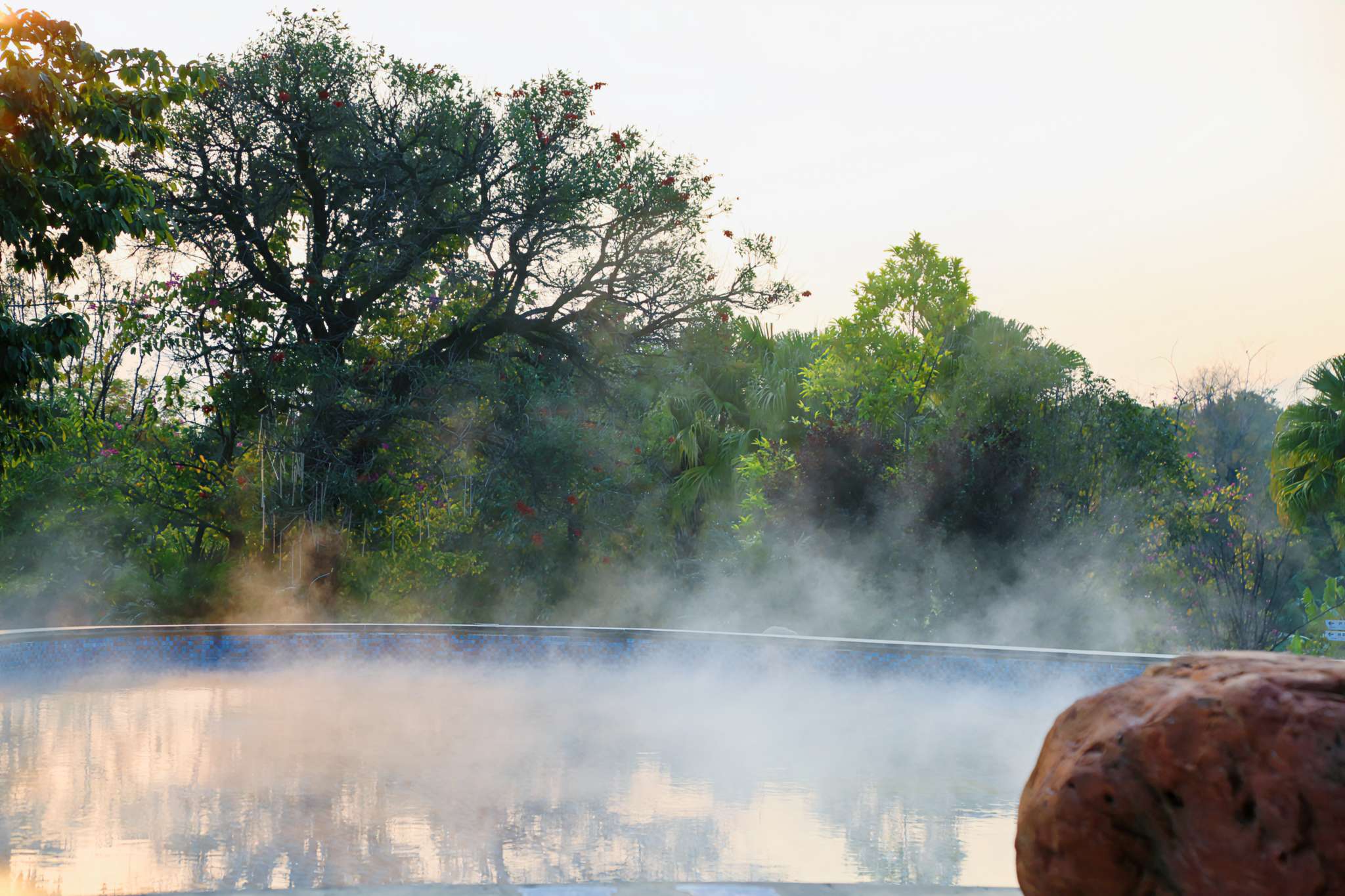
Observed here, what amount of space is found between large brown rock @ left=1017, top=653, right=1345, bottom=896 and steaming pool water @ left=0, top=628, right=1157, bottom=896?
1.56 meters

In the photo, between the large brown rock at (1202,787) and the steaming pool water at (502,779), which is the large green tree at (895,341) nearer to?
the steaming pool water at (502,779)

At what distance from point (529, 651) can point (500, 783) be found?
495 centimetres

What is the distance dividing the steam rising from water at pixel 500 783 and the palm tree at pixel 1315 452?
16.8ft

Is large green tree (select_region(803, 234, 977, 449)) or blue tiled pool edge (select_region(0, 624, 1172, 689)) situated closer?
blue tiled pool edge (select_region(0, 624, 1172, 689))

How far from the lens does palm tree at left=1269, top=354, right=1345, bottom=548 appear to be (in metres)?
11.3

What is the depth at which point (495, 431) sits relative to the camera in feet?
35.5

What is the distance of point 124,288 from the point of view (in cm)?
1134

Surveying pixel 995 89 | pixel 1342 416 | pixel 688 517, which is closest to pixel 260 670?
pixel 688 517

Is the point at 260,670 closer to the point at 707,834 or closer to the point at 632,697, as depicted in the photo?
the point at 632,697

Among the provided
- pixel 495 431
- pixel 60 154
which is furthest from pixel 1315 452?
pixel 60 154

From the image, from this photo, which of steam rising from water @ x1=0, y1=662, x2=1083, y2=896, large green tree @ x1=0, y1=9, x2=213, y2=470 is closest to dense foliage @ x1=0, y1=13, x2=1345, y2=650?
steam rising from water @ x1=0, y1=662, x2=1083, y2=896

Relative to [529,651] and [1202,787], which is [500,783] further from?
[529,651]

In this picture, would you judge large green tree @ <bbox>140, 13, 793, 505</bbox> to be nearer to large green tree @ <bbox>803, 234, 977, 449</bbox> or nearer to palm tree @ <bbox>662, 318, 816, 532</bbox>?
large green tree @ <bbox>803, 234, 977, 449</bbox>

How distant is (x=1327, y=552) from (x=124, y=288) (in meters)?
17.3
